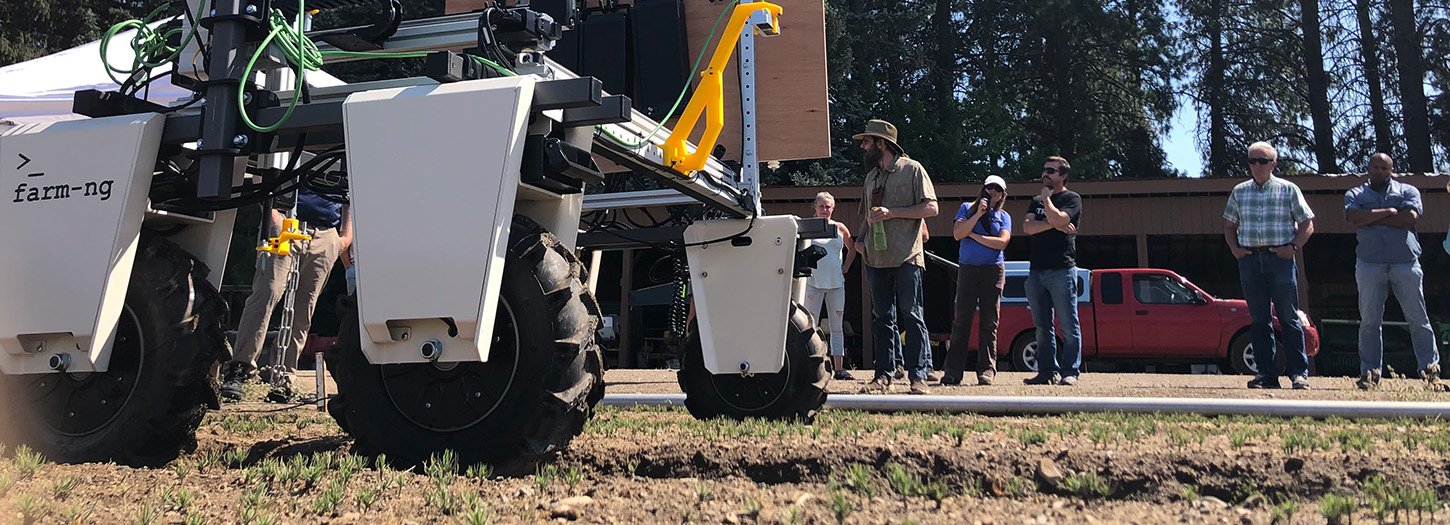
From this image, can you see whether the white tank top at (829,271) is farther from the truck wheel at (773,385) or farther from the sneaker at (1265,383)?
the truck wheel at (773,385)

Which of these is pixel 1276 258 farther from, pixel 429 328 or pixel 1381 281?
pixel 429 328

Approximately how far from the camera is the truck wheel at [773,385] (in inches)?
172

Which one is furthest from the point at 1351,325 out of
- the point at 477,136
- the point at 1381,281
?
the point at 477,136

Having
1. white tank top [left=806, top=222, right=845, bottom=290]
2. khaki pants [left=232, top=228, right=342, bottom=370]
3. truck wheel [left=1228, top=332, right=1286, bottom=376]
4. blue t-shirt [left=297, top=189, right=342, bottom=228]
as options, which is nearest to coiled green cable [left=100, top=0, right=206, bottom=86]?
khaki pants [left=232, top=228, right=342, bottom=370]

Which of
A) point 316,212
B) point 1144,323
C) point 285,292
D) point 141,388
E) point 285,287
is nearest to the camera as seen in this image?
point 141,388

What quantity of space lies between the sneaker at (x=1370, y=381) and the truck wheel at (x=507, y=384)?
534 cm

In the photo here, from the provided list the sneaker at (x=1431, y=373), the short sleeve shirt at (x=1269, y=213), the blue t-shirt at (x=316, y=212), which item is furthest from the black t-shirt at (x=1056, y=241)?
the blue t-shirt at (x=316, y=212)

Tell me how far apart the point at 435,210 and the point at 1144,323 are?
12.1 m

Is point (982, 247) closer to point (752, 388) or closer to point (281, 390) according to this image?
point (752, 388)

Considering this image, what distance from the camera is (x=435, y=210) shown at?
2.76 metres

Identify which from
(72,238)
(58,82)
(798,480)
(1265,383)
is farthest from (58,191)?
(1265,383)

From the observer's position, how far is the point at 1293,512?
234 centimetres

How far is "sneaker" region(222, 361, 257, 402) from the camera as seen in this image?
563 centimetres

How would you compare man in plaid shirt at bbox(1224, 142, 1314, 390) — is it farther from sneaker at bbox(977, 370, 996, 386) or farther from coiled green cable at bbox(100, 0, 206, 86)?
coiled green cable at bbox(100, 0, 206, 86)
